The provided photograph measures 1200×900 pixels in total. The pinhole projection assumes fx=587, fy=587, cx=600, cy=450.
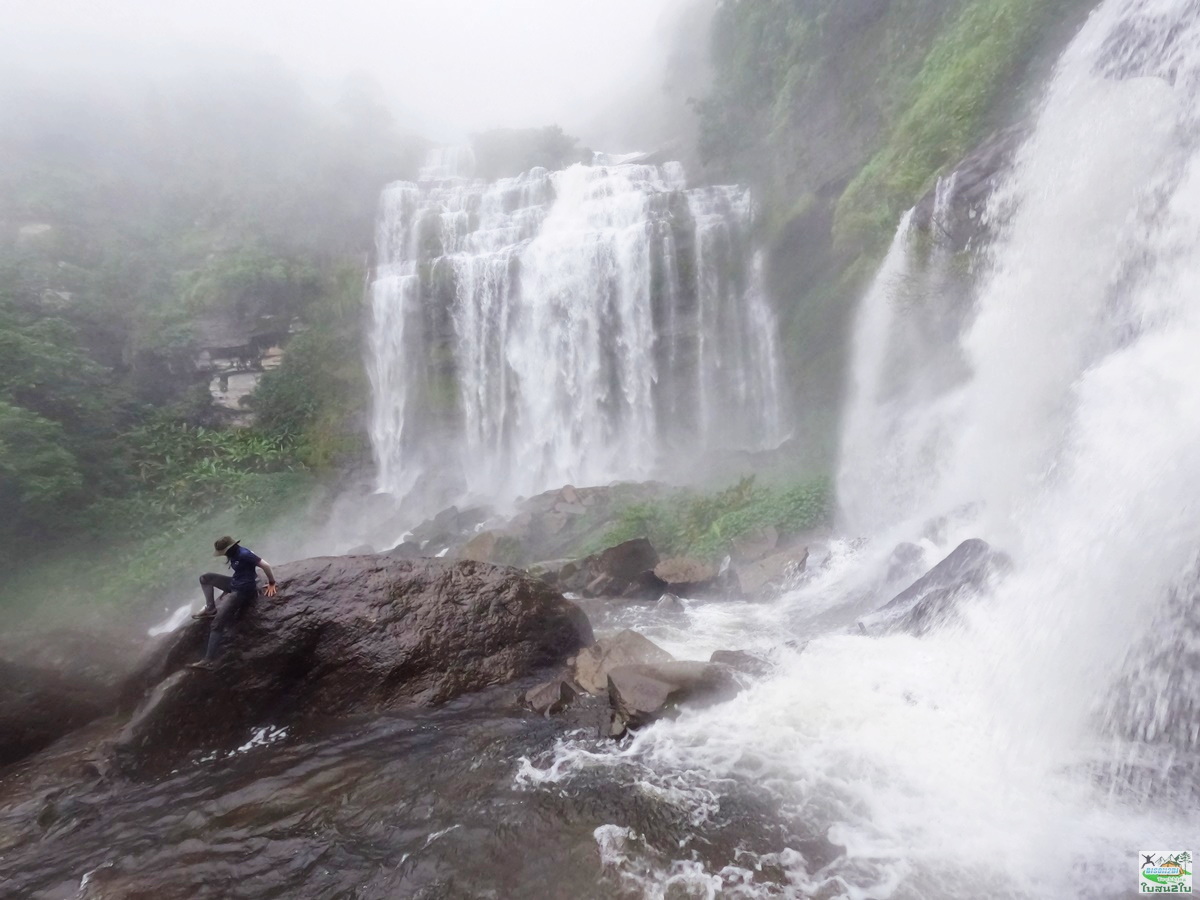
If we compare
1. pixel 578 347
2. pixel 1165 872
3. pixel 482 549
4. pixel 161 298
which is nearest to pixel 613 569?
pixel 482 549

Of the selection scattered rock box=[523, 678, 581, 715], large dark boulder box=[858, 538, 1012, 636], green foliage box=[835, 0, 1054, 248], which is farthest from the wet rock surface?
scattered rock box=[523, 678, 581, 715]

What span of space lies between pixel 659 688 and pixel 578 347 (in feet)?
52.6

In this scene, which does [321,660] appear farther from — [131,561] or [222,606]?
[131,561]

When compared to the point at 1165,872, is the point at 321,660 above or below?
above

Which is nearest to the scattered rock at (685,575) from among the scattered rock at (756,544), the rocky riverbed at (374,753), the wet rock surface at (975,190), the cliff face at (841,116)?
the scattered rock at (756,544)

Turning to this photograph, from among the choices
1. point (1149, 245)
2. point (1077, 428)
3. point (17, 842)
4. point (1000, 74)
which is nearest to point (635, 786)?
point (17, 842)

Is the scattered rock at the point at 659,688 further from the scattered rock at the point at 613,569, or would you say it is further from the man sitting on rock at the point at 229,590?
the man sitting on rock at the point at 229,590

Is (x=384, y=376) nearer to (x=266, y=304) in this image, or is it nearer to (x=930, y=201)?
(x=266, y=304)

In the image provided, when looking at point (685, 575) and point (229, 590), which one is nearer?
point (229, 590)

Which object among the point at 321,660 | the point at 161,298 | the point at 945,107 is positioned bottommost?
the point at 321,660

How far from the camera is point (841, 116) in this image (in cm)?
1806

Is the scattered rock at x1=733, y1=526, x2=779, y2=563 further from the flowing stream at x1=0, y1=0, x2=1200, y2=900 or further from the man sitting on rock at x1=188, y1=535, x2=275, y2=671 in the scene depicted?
the man sitting on rock at x1=188, y1=535, x2=275, y2=671

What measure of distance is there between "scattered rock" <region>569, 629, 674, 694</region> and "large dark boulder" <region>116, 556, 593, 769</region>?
491 millimetres

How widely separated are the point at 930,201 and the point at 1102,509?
26.9 feet
